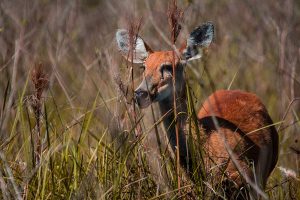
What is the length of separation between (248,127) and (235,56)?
4.12 meters

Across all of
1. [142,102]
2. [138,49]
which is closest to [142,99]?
[142,102]

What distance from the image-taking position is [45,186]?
4.56 metres

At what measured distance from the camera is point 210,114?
5805 millimetres

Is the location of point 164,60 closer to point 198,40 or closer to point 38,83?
point 198,40

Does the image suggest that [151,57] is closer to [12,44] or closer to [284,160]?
[284,160]

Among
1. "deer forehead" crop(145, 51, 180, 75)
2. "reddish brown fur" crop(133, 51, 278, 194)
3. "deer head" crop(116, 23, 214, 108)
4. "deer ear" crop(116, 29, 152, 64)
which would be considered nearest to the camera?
"reddish brown fur" crop(133, 51, 278, 194)

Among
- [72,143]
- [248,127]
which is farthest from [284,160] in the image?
[72,143]

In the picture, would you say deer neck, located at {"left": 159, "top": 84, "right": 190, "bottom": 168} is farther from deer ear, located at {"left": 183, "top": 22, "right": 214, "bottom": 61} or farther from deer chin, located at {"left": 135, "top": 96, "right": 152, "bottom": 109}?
deer ear, located at {"left": 183, "top": 22, "right": 214, "bottom": 61}

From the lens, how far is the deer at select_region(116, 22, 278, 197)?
532 centimetres

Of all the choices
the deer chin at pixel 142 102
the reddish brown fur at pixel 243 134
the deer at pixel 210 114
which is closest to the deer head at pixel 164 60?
the deer at pixel 210 114

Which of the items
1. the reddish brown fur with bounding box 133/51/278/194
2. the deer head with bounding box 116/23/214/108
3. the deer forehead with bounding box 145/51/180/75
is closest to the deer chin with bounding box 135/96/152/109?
the deer head with bounding box 116/23/214/108

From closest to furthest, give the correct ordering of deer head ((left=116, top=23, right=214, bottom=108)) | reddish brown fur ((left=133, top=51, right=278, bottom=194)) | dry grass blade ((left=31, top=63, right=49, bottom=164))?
dry grass blade ((left=31, top=63, right=49, bottom=164)) < reddish brown fur ((left=133, top=51, right=278, bottom=194)) < deer head ((left=116, top=23, right=214, bottom=108))

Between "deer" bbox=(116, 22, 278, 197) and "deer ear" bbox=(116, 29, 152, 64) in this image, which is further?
"deer ear" bbox=(116, 29, 152, 64)

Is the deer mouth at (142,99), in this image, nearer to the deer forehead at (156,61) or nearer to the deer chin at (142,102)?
the deer chin at (142,102)
